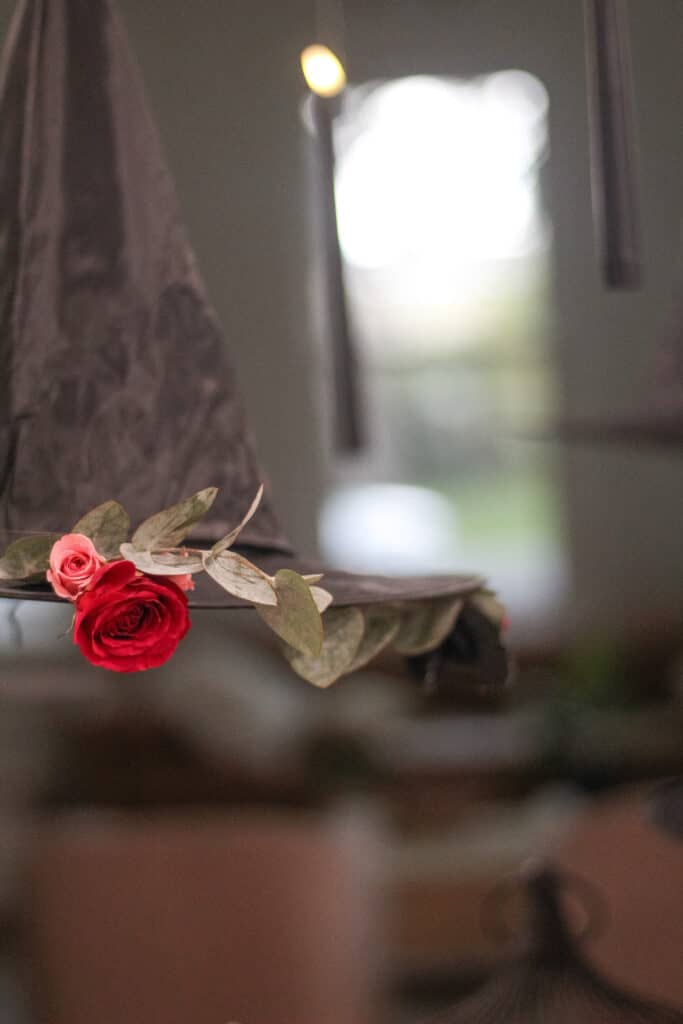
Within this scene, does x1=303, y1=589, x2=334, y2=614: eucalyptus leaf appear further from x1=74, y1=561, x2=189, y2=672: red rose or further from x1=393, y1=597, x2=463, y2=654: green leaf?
x1=393, y1=597, x2=463, y2=654: green leaf

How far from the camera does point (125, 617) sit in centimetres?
62

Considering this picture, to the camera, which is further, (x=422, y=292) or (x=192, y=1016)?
(x=422, y=292)

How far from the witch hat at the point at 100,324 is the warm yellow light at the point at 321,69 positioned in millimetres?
128

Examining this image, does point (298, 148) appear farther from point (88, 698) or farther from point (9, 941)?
point (9, 941)

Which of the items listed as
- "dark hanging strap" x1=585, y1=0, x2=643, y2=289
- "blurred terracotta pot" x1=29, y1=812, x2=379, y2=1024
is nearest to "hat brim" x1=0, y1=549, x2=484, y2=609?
"dark hanging strap" x1=585, y1=0, x2=643, y2=289

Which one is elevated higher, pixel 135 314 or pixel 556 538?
pixel 135 314

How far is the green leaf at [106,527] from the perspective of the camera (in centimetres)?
64

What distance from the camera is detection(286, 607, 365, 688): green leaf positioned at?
70 cm

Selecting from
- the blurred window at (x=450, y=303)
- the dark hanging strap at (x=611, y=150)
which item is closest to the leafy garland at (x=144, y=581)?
the dark hanging strap at (x=611, y=150)

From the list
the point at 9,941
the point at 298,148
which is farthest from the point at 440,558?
Answer: the point at 9,941

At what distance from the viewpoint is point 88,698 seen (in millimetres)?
2889

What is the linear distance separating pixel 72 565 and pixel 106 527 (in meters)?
0.03

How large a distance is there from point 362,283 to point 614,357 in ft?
3.70

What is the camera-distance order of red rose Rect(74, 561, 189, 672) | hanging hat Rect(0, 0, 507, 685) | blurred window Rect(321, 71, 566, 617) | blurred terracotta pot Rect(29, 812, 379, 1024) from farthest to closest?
blurred window Rect(321, 71, 566, 617), blurred terracotta pot Rect(29, 812, 379, 1024), hanging hat Rect(0, 0, 507, 685), red rose Rect(74, 561, 189, 672)
